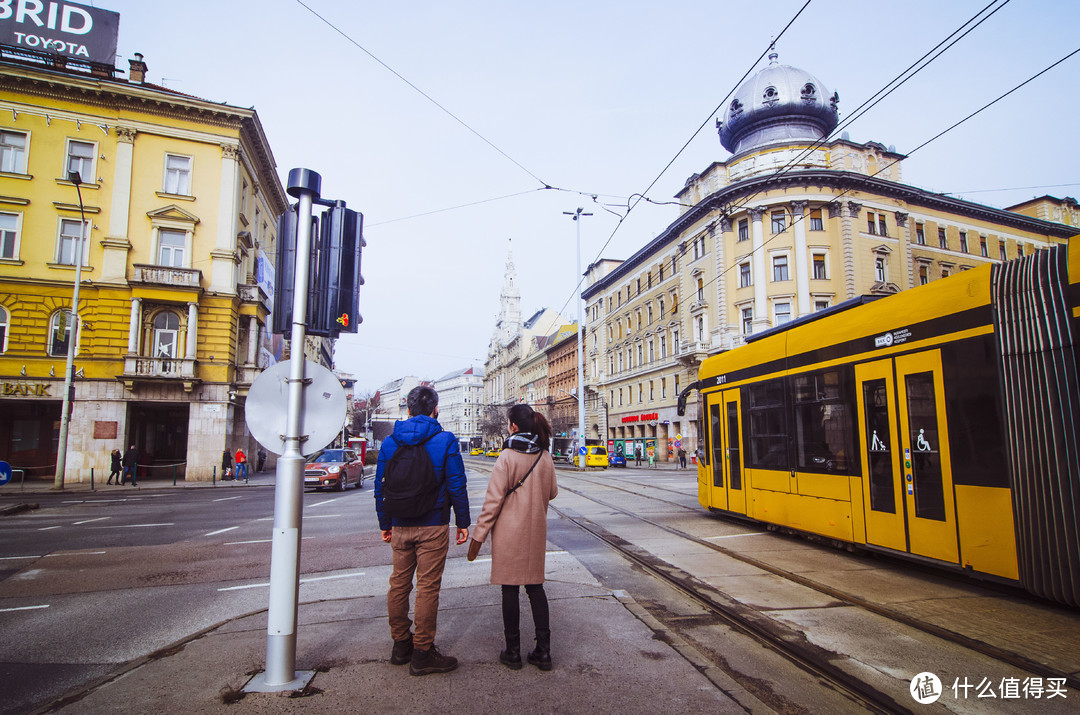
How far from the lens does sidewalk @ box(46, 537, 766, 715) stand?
3521 mm

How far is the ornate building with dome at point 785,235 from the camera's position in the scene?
130 ft

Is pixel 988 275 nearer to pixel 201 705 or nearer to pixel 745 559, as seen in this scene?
pixel 745 559

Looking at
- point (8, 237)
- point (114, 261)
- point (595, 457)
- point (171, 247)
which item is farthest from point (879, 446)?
point (595, 457)

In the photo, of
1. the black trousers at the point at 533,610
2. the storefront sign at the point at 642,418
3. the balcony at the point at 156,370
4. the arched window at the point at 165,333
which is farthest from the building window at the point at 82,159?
the storefront sign at the point at 642,418

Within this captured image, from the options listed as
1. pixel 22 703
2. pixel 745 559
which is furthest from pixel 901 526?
pixel 22 703

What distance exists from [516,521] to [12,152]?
3473 centimetres

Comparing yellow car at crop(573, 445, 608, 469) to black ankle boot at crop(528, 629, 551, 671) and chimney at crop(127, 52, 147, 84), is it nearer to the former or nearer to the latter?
chimney at crop(127, 52, 147, 84)

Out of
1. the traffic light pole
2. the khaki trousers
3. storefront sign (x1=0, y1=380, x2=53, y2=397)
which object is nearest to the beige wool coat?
the khaki trousers

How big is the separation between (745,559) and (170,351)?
2862 cm

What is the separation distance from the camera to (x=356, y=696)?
3.60m

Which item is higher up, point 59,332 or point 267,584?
point 59,332

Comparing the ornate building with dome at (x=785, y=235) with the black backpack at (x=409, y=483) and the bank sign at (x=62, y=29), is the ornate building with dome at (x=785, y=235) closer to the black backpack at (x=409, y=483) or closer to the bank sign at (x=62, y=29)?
the bank sign at (x=62, y=29)

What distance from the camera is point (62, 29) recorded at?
29312 mm

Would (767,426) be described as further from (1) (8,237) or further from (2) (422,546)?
(1) (8,237)
